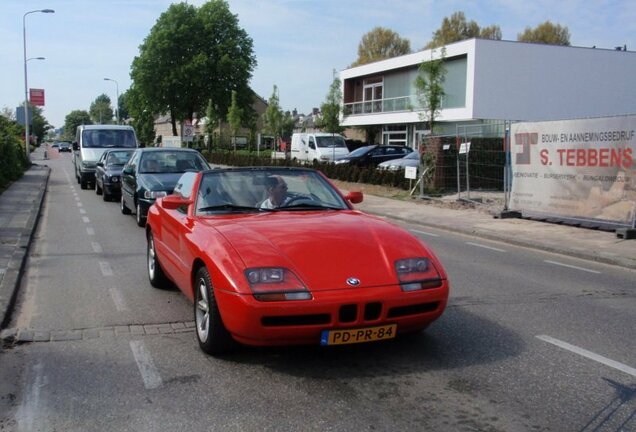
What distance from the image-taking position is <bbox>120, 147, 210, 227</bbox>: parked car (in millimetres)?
12172

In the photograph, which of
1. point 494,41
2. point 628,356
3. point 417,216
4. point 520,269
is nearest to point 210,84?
point 494,41

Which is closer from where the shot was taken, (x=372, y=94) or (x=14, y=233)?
(x=14, y=233)

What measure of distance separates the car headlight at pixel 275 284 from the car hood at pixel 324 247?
4cm

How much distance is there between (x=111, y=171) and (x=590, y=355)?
1544cm

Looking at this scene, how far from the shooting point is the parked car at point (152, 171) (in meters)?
12.2

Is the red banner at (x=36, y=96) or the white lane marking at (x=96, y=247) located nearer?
the white lane marking at (x=96, y=247)

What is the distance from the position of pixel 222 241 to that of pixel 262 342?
0.83 m

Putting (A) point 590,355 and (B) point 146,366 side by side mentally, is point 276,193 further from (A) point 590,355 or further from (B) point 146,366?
(A) point 590,355

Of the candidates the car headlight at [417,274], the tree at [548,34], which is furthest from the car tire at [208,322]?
the tree at [548,34]

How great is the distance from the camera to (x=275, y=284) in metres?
4.09

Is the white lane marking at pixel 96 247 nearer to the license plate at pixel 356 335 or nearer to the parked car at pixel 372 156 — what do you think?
the license plate at pixel 356 335

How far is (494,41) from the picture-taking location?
1371 inches

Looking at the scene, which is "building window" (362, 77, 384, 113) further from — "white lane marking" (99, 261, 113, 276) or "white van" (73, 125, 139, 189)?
"white lane marking" (99, 261, 113, 276)

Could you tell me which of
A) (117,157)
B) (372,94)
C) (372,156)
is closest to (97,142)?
(117,157)
